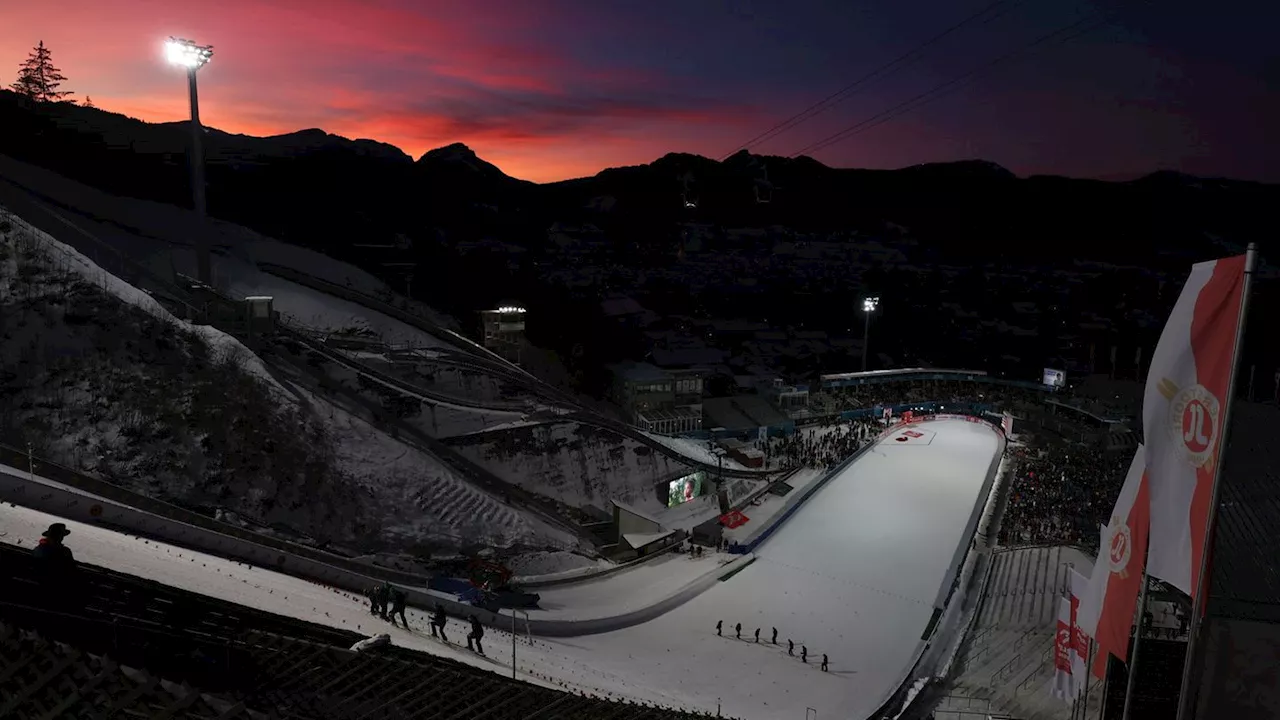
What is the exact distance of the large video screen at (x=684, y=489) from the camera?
3161cm

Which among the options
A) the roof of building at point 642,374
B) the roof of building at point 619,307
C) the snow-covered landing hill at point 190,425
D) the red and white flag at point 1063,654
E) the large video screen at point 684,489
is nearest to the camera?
the red and white flag at point 1063,654

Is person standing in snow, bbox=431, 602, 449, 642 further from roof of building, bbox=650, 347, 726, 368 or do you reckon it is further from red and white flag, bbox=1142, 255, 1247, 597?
roof of building, bbox=650, 347, 726, 368

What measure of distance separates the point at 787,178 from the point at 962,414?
146m

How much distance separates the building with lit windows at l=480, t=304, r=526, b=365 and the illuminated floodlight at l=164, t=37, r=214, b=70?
2250cm

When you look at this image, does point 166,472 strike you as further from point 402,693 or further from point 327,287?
point 327,287

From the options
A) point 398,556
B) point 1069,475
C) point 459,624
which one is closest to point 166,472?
point 398,556

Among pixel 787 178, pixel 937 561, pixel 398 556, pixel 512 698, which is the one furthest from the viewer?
pixel 787 178

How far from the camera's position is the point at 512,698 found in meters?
6.59

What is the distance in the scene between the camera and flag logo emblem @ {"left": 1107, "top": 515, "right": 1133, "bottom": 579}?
5746 mm

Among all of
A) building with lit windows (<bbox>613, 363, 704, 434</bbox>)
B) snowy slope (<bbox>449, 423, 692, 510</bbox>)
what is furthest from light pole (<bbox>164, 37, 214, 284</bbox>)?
building with lit windows (<bbox>613, 363, 704, 434</bbox>)

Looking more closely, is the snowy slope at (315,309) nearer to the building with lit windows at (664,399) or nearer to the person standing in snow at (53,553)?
the building with lit windows at (664,399)

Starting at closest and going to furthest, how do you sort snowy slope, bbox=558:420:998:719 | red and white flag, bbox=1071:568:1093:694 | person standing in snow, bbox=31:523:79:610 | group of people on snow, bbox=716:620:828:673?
person standing in snow, bbox=31:523:79:610 → red and white flag, bbox=1071:568:1093:694 → snowy slope, bbox=558:420:998:719 → group of people on snow, bbox=716:620:828:673

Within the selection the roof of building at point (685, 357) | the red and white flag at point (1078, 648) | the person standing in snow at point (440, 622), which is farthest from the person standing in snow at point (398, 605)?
the roof of building at point (685, 357)

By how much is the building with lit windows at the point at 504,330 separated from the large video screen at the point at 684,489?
756 inches
